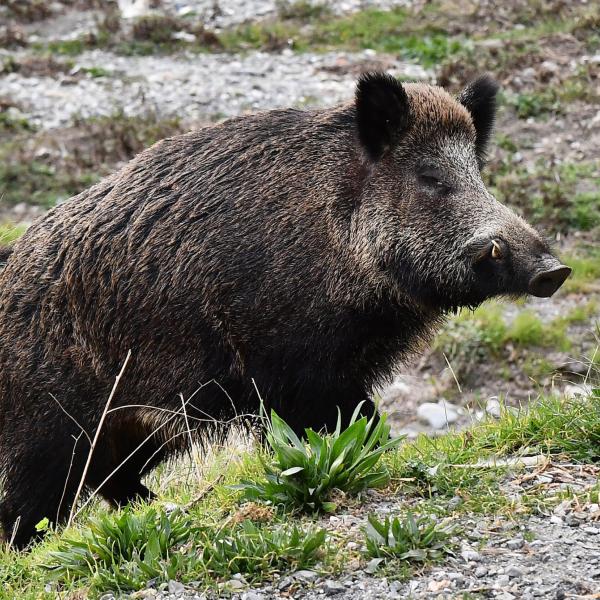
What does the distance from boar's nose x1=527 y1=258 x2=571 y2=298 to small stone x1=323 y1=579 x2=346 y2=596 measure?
7.46ft

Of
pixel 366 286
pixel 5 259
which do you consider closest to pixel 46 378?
pixel 5 259

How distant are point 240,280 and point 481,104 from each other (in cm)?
209

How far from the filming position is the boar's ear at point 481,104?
24.0 ft

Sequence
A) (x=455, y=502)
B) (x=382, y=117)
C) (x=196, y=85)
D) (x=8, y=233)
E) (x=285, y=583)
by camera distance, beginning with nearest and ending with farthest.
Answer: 1. (x=285, y=583)
2. (x=455, y=502)
3. (x=382, y=117)
4. (x=8, y=233)
5. (x=196, y=85)

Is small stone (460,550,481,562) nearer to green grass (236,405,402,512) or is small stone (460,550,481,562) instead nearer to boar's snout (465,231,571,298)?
green grass (236,405,402,512)

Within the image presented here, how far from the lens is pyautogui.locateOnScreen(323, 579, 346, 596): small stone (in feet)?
13.9

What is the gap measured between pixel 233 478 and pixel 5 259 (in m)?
3.26

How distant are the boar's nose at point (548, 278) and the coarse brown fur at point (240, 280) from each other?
357 mm

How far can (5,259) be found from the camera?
25.6 feet

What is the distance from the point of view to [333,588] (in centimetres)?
425

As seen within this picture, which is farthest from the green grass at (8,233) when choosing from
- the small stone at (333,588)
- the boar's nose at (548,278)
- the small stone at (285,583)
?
the small stone at (333,588)

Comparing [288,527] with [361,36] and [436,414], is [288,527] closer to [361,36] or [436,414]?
[436,414]

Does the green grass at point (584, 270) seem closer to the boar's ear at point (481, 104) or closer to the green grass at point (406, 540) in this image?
the boar's ear at point (481, 104)

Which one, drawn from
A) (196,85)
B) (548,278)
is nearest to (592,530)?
(548,278)
